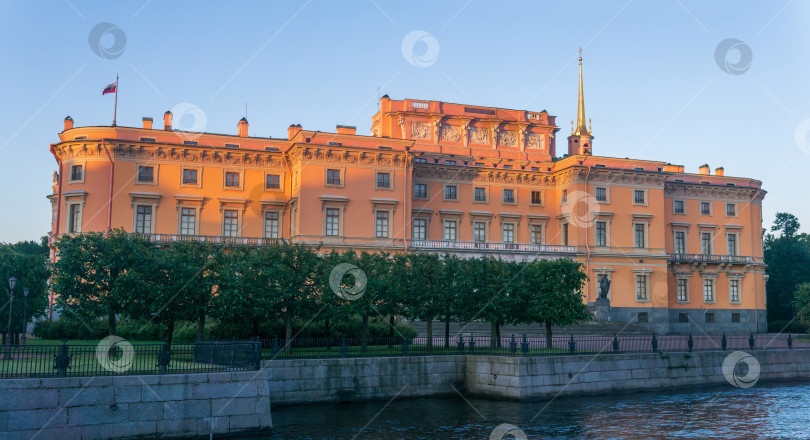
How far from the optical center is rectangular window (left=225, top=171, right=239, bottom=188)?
5238cm

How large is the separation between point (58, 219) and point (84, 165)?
4.42m

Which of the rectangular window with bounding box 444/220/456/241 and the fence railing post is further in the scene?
the rectangular window with bounding box 444/220/456/241

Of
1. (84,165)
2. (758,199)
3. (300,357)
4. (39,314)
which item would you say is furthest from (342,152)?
(758,199)

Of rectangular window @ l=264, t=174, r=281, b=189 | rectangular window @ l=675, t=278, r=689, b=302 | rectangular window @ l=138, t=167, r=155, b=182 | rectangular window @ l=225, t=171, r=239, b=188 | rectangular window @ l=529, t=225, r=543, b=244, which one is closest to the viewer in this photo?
rectangular window @ l=138, t=167, r=155, b=182

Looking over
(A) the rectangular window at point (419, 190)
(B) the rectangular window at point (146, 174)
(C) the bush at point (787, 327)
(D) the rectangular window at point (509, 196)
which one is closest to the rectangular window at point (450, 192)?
(A) the rectangular window at point (419, 190)

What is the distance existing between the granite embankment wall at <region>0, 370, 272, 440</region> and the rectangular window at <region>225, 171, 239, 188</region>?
32492 mm

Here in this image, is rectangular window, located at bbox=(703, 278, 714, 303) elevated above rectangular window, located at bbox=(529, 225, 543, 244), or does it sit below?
below

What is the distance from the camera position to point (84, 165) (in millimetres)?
49812

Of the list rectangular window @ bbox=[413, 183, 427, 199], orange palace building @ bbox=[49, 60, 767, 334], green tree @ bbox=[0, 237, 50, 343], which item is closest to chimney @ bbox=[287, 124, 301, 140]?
orange palace building @ bbox=[49, 60, 767, 334]

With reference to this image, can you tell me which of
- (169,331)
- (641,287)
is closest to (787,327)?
(641,287)

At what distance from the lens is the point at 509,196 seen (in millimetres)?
59906

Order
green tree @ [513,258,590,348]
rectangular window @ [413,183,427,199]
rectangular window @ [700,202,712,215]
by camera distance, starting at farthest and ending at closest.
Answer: rectangular window @ [700,202,712,215]
rectangular window @ [413,183,427,199]
green tree @ [513,258,590,348]

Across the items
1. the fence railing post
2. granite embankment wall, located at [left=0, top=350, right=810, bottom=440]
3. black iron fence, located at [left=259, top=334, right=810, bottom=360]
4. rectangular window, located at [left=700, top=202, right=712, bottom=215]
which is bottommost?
granite embankment wall, located at [left=0, top=350, right=810, bottom=440]

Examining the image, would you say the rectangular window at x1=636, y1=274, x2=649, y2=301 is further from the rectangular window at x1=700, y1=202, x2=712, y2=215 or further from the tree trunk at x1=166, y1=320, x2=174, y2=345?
the tree trunk at x1=166, y1=320, x2=174, y2=345
